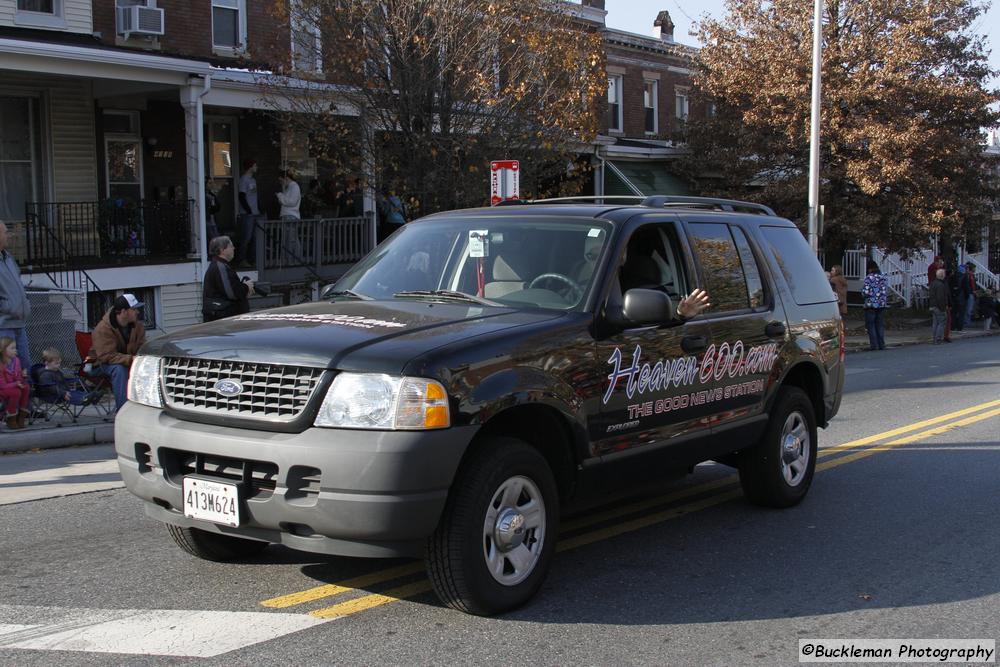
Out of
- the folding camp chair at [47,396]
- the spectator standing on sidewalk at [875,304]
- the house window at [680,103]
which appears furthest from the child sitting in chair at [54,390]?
the house window at [680,103]

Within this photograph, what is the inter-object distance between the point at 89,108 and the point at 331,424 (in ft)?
52.2

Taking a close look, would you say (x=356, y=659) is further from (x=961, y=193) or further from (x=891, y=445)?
(x=961, y=193)

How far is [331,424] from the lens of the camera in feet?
14.2

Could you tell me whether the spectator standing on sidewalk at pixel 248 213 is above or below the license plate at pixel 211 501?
above

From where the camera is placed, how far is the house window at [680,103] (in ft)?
113

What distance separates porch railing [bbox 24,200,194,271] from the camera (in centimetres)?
1669

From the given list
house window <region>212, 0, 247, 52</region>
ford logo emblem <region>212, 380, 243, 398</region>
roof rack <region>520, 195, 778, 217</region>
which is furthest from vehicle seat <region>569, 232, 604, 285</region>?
house window <region>212, 0, 247, 52</region>

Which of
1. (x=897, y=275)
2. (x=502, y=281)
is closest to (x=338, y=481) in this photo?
(x=502, y=281)

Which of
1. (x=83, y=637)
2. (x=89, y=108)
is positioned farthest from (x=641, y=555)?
(x=89, y=108)

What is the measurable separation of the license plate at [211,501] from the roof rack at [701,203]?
314cm

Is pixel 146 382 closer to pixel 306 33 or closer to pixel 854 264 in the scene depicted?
pixel 306 33

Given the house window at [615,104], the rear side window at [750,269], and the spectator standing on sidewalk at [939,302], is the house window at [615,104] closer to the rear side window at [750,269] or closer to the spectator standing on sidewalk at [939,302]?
the spectator standing on sidewalk at [939,302]

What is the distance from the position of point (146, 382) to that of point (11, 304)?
6003 mm

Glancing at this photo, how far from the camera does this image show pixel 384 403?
14.1 feet
